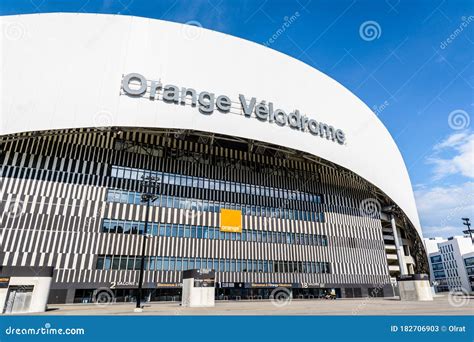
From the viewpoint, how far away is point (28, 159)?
34.2m

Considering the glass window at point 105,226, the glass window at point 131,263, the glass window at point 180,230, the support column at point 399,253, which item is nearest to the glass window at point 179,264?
the glass window at point 180,230

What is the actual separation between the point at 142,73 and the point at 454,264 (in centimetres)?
10857

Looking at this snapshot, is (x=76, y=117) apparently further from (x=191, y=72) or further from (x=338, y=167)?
(x=338, y=167)

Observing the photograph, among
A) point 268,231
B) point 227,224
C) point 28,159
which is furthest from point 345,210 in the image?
point 28,159

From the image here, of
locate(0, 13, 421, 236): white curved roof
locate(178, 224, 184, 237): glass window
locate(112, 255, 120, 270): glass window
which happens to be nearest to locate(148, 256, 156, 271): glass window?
locate(112, 255, 120, 270): glass window

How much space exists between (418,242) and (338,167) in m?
35.4

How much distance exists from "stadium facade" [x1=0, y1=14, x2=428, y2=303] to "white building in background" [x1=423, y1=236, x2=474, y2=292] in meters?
59.2

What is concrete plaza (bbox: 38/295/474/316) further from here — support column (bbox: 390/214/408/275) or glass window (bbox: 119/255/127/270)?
support column (bbox: 390/214/408/275)

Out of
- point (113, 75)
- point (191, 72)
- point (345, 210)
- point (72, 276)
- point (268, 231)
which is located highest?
point (191, 72)

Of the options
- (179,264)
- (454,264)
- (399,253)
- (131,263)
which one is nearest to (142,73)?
(131,263)

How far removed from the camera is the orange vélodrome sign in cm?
4184

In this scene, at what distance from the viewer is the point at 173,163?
138ft

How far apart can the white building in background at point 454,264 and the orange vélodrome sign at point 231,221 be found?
253 ft

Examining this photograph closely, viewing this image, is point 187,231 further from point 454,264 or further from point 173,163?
point 454,264
